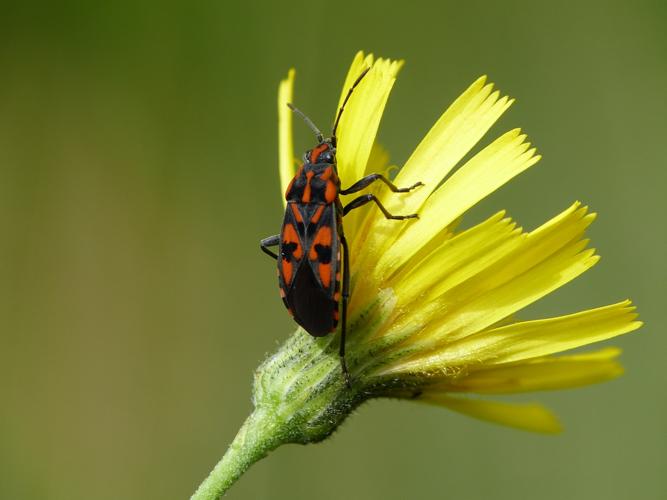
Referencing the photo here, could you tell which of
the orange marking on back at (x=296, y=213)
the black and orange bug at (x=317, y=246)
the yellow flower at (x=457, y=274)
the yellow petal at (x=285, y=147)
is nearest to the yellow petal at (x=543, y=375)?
the yellow flower at (x=457, y=274)

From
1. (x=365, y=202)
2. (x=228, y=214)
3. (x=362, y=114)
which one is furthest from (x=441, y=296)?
(x=228, y=214)

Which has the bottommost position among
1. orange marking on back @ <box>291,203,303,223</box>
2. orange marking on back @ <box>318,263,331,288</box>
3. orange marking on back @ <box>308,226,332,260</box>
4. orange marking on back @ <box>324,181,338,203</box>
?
Result: orange marking on back @ <box>318,263,331,288</box>

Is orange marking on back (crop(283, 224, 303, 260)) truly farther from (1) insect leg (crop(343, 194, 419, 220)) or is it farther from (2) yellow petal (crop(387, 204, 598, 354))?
(2) yellow petal (crop(387, 204, 598, 354))

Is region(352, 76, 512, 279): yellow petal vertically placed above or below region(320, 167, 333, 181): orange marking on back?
below

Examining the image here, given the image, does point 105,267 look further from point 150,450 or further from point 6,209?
point 150,450

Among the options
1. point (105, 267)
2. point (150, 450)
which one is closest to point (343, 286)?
point (150, 450)

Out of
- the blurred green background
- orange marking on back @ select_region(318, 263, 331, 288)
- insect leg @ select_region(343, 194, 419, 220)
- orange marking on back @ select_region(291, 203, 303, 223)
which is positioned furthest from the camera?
the blurred green background

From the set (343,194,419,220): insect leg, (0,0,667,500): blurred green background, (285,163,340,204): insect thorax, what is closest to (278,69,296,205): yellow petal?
(285,163,340,204): insect thorax

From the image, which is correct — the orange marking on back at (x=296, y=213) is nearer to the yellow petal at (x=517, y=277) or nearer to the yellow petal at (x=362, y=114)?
the yellow petal at (x=362, y=114)

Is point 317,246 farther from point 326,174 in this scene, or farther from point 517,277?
point 517,277
